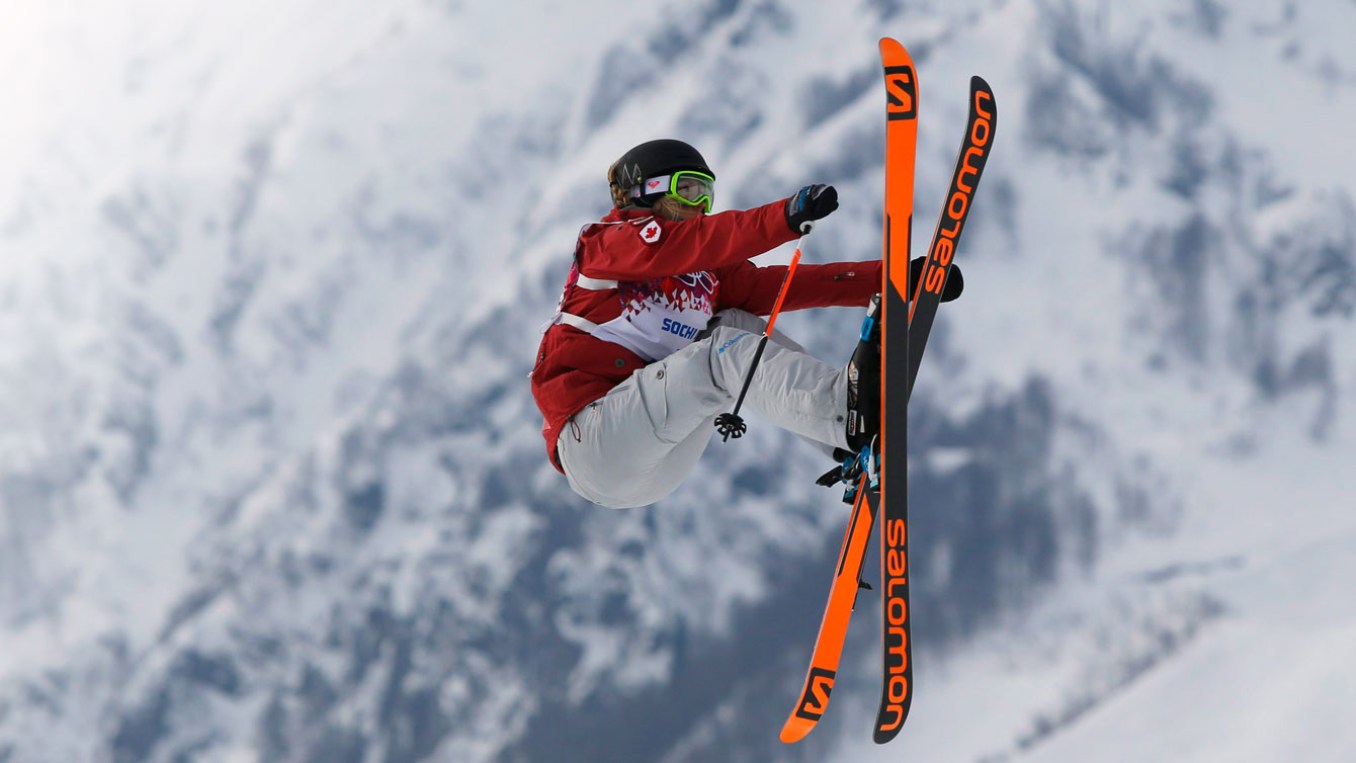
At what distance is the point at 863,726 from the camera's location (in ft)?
646

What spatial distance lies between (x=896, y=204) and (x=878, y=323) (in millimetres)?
1006

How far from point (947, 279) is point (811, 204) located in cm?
182

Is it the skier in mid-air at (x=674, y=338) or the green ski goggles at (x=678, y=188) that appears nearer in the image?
the skier in mid-air at (x=674, y=338)

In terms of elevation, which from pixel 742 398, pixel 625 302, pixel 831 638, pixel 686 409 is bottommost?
pixel 831 638

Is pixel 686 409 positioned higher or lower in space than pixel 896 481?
higher

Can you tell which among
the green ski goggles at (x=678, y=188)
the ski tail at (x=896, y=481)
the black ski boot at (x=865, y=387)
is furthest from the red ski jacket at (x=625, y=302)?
the black ski boot at (x=865, y=387)

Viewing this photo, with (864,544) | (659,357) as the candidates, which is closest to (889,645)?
(864,544)

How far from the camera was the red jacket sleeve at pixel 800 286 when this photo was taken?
1090 centimetres

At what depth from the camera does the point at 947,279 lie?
9.97m

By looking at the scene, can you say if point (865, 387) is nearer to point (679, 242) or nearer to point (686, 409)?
point (686, 409)

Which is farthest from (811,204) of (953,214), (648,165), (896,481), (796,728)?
(796,728)

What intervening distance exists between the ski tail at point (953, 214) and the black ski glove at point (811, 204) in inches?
53.0

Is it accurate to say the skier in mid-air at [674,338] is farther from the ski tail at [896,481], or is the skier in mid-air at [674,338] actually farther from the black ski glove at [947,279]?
the ski tail at [896,481]

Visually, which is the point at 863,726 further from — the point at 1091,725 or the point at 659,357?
the point at 659,357
